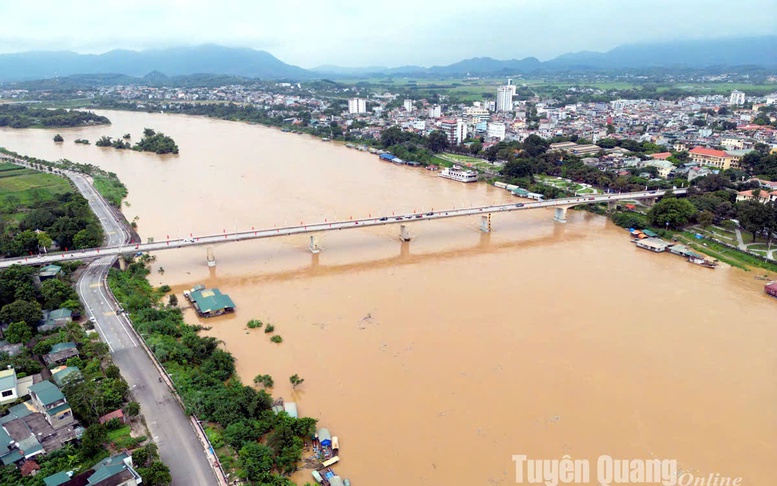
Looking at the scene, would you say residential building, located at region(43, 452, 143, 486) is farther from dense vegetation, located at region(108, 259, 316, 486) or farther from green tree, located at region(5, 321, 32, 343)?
green tree, located at region(5, 321, 32, 343)

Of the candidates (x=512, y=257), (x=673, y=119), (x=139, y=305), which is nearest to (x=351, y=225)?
(x=512, y=257)

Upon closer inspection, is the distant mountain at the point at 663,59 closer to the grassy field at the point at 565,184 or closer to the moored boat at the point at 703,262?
the grassy field at the point at 565,184

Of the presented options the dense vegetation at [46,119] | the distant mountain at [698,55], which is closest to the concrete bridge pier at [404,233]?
the dense vegetation at [46,119]

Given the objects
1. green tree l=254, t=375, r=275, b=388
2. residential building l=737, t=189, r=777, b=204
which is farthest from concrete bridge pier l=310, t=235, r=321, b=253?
residential building l=737, t=189, r=777, b=204

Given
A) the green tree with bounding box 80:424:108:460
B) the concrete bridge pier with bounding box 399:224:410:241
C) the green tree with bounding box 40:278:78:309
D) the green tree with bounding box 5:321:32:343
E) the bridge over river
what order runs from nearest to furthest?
the green tree with bounding box 80:424:108:460
the green tree with bounding box 5:321:32:343
the green tree with bounding box 40:278:78:309
the bridge over river
the concrete bridge pier with bounding box 399:224:410:241

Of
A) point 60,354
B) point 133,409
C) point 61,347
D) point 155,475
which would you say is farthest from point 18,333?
point 155,475

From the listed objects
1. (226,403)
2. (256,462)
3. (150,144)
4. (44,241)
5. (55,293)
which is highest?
(150,144)

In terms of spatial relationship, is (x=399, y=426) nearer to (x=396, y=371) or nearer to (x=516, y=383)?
(x=396, y=371)

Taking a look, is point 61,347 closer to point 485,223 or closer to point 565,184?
point 485,223
